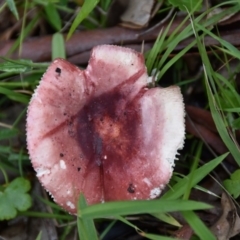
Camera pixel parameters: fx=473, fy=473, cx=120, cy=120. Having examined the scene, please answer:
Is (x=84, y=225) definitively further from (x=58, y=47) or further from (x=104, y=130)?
(x=58, y=47)

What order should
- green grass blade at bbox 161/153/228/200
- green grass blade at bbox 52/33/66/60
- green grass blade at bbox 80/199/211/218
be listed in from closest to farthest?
green grass blade at bbox 80/199/211/218 < green grass blade at bbox 161/153/228/200 < green grass blade at bbox 52/33/66/60

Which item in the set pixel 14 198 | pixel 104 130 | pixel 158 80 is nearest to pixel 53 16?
pixel 158 80

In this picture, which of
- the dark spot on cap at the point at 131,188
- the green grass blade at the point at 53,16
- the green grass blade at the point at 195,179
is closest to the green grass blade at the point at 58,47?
the green grass blade at the point at 53,16

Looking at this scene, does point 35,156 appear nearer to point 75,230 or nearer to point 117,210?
point 117,210

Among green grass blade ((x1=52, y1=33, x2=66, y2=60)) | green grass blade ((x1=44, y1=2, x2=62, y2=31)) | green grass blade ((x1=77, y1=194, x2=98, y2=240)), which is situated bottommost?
green grass blade ((x1=77, y1=194, x2=98, y2=240))

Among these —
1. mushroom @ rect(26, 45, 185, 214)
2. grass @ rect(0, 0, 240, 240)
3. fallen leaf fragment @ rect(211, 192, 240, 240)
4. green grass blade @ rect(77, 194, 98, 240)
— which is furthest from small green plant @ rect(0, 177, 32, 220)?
fallen leaf fragment @ rect(211, 192, 240, 240)

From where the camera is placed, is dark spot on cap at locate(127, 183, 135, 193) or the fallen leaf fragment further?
the fallen leaf fragment

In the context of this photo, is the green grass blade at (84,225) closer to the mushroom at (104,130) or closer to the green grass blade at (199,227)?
the mushroom at (104,130)

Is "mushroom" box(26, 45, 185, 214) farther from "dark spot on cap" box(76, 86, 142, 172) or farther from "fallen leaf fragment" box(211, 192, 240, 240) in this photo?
"fallen leaf fragment" box(211, 192, 240, 240)
